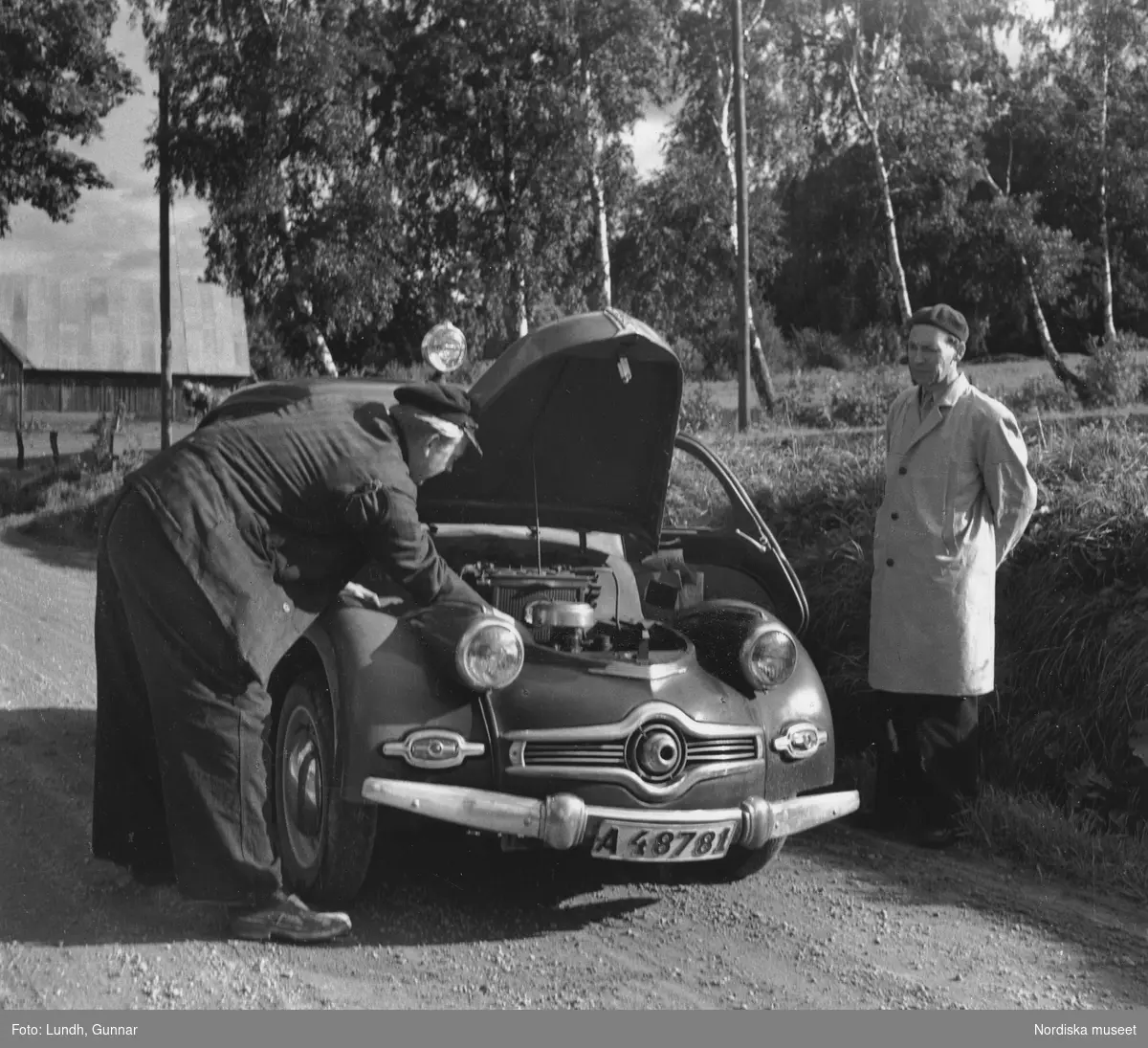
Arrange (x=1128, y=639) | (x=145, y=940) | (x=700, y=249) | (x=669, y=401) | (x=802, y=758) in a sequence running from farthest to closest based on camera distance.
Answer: (x=700, y=249) → (x=1128, y=639) → (x=669, y=401) → (x=802, y=758) → (x=145, y=940)

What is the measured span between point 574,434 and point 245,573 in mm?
1864

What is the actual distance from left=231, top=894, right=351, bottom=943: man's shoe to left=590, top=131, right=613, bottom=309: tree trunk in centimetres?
2213

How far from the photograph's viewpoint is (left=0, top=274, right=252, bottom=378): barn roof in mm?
51031

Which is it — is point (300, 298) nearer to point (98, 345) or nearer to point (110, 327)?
point (98, 345)

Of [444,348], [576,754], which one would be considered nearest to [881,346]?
[444,348]

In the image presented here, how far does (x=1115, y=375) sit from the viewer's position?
19.8 m

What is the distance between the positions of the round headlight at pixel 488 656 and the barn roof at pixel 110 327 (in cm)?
4816

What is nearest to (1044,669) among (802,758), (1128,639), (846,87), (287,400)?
(1128,639)

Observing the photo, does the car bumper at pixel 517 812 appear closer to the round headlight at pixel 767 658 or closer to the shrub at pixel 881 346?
the round headlight at pixel 767 658

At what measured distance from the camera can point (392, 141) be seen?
26500mm

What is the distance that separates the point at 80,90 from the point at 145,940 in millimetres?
26829

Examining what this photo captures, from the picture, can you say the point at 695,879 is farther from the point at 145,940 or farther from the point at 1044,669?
the point at 1044,669

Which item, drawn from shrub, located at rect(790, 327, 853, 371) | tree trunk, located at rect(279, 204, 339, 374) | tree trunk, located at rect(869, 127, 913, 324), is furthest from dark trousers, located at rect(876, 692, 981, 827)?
shrub, located at rect(790, 327, 853, 371)

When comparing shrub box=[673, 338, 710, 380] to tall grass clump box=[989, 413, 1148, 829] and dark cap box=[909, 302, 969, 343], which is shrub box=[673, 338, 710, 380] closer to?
tall grass clump box=[989, 413, 1148, 829]
